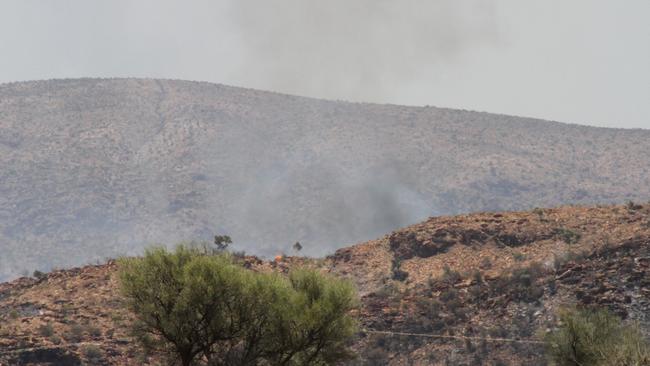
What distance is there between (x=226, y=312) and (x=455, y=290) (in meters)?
18.2

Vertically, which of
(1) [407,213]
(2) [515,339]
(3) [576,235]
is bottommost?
(2) [515,339]

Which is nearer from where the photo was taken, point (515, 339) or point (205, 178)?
point (515, 339)

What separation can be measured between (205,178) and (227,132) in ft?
42.3

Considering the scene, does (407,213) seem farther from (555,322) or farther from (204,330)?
(204,330)

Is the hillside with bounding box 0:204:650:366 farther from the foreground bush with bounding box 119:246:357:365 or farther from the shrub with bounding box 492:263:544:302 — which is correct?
the foreground bush with bounding box 119:246:357:365

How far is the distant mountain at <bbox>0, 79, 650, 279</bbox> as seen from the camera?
4422 inches

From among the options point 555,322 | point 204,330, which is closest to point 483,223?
point 555,322

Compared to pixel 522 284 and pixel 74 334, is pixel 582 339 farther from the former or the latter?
pixel 74 334

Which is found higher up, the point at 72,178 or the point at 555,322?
the point at 72,178

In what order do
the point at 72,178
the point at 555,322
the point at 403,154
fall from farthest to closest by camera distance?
the point at 403,154
the point at 72,178
the point at 555,322

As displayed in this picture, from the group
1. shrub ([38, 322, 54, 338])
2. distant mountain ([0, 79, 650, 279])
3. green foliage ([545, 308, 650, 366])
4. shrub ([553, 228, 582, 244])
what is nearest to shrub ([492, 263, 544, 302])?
shrub ([553, 228, 582, 244])

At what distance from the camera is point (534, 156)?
124 meters

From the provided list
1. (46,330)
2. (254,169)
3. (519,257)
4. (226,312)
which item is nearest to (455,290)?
(519,257)

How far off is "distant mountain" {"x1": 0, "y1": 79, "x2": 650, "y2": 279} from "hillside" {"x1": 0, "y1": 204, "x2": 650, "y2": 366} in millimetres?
59790
